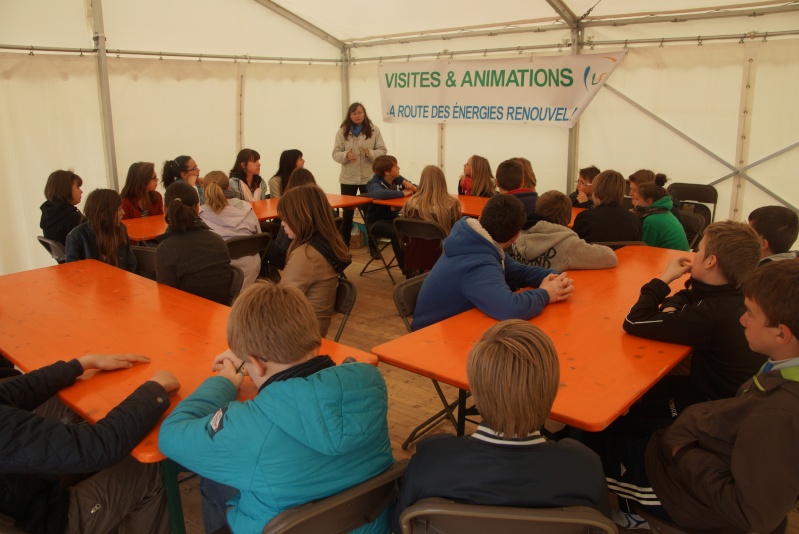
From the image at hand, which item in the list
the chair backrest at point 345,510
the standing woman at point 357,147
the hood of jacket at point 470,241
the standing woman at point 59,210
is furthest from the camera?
the standing woman at point 357,147

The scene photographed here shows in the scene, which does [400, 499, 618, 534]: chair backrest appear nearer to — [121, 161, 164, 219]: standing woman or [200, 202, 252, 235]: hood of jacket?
[200, 202, 252, 235]: hood of jacket

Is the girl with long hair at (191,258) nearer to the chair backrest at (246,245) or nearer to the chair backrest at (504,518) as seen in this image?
the chair backrest at (246,245)

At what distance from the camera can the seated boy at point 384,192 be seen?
5.82 m

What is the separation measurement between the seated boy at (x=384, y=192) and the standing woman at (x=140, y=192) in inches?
74.6

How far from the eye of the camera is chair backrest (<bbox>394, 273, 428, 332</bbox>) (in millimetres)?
2748

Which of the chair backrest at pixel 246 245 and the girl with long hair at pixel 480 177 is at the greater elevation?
the girl with long hair at pixel 480 177

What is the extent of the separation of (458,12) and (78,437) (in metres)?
5.86

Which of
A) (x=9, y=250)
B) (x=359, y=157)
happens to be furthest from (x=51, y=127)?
(x=359, y=157)

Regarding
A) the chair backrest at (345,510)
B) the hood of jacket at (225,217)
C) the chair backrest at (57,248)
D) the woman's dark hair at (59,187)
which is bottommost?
the chair backrest at (345,510)

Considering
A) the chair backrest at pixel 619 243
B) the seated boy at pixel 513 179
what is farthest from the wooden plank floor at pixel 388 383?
the seated boy at pixel 513 179

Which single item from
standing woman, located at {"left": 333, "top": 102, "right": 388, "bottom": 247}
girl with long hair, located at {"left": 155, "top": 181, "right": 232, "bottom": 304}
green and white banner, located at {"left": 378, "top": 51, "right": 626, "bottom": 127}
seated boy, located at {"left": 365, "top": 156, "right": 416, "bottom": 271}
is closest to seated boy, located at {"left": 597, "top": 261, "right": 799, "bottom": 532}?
girl with long hair, located at {"left": 155, "top": 181, "right": 232, "bottom": 304}

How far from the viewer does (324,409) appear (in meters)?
1.41

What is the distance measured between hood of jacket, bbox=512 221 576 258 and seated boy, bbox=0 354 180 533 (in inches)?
75.3

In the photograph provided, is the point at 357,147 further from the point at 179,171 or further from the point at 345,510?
the point at 345,510
